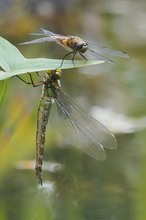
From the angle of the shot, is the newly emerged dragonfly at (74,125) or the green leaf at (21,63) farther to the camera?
the newly emerged dragonfly at (74,125)

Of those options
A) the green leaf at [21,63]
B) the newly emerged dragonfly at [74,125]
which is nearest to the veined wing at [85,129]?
the newly emerged dragonfly at [74,125]

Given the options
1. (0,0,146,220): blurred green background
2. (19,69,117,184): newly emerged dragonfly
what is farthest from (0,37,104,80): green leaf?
(0,0,146,220): blurred green background

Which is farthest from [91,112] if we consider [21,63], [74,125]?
[21,63]

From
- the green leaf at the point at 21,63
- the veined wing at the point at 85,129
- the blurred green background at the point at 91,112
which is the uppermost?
the green leaf at the point at 21,63

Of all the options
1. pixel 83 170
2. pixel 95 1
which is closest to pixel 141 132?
pixel 83 170

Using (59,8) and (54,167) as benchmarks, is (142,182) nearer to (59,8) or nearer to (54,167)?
(54,167)

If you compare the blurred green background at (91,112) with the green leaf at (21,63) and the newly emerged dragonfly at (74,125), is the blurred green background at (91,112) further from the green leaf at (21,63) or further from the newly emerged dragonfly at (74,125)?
the green leaf at (21,63)
